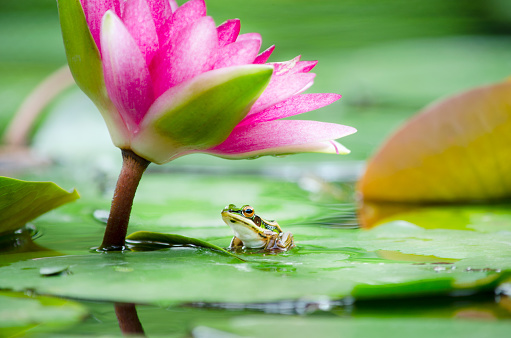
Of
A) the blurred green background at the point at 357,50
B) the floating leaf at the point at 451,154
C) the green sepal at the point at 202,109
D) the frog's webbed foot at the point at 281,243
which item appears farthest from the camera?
the blurred green background at the point at 357,50

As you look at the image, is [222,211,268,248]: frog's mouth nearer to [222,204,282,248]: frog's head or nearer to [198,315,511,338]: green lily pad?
[222,204,282,248]: frog's head

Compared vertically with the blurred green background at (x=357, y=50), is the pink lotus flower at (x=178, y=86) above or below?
below

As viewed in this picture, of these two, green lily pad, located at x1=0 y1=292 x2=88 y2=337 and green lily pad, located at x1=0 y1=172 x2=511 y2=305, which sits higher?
→ green lily pad, located at x1=0 y1=172 x2=511 y2=305

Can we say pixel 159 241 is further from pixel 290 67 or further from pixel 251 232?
pixel 290 67

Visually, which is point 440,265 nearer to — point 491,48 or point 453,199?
point 453,199

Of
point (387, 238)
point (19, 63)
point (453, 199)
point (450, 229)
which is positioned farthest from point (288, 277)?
point (19, 63)

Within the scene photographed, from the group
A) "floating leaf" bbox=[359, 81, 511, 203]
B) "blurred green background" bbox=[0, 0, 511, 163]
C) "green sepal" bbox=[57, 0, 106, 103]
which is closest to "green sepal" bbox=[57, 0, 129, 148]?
"green sepal" bbox=[57, 0, 106, 103]

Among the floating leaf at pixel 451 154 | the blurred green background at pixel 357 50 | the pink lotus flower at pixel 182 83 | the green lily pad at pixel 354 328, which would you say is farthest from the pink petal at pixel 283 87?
the blurred green background at pixel 357 50

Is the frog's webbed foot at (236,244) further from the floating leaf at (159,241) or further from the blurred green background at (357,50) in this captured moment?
the blurred green background at (357,50)
